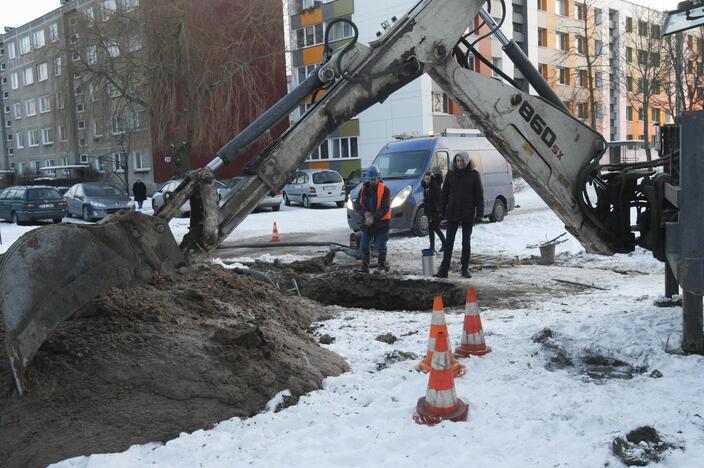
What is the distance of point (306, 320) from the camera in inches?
267

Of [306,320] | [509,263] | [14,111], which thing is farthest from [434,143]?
[14,111]

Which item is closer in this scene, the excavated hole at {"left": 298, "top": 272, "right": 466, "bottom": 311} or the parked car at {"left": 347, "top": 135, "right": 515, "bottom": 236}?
the excavated hole at {"left": 298, "top": 272, "right": 466, "bottom": 311}

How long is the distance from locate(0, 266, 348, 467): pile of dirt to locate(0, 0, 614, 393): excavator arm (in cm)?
34

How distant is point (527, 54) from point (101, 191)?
3068 centimetres

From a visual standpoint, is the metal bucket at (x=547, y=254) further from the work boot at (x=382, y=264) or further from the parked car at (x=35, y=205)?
the parked car at (x=35, y=205)

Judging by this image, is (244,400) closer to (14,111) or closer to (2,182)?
(2,182)

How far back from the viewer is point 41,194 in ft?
76.7

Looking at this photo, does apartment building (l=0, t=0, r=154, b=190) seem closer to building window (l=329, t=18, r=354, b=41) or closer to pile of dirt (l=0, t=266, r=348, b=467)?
building window (l=329, t=18, r=354, b=41)

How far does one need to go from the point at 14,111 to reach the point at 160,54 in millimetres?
39960

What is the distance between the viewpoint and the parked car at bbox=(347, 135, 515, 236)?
1463 cm

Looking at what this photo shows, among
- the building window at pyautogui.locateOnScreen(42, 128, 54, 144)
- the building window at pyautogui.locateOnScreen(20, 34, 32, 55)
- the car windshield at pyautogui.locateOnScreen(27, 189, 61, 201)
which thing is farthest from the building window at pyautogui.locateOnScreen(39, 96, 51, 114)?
the car windshield at pyautogui.locateOnScreen(27, 189, 61, 201)

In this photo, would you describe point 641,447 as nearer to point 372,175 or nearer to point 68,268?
point 68,268

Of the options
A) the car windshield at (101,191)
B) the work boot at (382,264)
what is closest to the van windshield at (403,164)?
the work boot at (382,264)

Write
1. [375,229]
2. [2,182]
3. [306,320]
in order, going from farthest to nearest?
[2,182] < [375,229] < [306,320]
